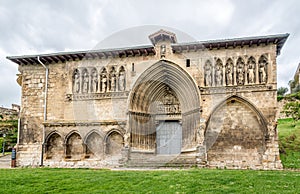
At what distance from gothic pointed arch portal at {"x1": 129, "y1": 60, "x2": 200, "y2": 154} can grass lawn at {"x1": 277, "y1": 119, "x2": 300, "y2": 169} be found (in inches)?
171

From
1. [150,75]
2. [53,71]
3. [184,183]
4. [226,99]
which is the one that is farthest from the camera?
[53,71]

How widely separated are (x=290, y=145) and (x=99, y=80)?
10.7 metres

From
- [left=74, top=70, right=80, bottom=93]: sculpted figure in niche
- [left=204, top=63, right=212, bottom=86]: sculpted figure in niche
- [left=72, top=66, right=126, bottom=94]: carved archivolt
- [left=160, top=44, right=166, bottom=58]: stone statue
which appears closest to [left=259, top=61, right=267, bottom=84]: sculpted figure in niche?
[left=204, top=63, right=212, bottom=86]: sculpted figure in niche

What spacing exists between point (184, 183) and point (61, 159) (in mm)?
10836

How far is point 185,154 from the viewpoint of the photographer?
16.1 m

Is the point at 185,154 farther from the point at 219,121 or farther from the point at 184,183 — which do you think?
the point at 184,183

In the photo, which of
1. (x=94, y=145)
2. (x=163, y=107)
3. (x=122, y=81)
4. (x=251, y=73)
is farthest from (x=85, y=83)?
(x=251, y=73)

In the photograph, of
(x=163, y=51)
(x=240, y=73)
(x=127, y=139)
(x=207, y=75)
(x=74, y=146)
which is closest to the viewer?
(x=240, y=73)

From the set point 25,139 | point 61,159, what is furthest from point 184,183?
point 25,139

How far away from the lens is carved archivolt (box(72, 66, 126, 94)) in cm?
1772

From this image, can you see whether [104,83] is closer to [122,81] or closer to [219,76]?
[122,81]

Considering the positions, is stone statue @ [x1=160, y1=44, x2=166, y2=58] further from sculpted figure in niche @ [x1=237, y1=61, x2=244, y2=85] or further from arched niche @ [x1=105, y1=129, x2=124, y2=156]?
arched niche @ [x1=105, y1=129, x2=124, y2=156]

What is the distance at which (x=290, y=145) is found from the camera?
56.9 ft

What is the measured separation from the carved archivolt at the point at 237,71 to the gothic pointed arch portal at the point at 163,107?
1097 millimetres
